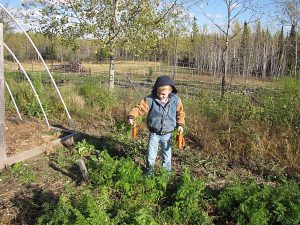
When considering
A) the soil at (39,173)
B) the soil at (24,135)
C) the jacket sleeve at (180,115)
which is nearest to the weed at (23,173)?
the soil at (39,173)

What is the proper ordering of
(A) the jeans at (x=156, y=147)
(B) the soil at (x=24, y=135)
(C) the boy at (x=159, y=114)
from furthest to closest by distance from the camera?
(B) the soil at (x=24, y=135), (A) the jeans at (x=156, y=147), (C) the boy at (x=159, y=114)

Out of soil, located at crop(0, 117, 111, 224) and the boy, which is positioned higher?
the boy

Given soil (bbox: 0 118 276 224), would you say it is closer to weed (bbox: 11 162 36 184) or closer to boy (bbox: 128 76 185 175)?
weed (bbox: 11 162 36 184)

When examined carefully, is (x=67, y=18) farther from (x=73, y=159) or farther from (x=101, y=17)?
(x=73, y=159)

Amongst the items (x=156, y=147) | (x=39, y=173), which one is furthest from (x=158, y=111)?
(x=39, y=173)

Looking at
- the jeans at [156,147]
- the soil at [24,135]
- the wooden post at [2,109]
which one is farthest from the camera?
the soil at [24,135]

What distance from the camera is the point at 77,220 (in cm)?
274

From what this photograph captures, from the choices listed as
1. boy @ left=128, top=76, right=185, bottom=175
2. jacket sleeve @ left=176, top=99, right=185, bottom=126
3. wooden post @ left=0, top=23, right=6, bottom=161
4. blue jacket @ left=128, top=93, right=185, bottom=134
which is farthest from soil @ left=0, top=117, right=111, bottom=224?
jacket sleeve @ left=176, top=99, right=185, bottom=126

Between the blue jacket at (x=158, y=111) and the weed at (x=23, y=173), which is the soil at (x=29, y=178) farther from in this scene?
the blue jacket at (x=158, y=111)

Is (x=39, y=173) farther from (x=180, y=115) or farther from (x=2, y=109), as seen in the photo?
(x=180, y=115)

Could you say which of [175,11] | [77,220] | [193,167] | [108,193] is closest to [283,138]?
[193,167]

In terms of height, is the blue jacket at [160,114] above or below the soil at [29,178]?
above

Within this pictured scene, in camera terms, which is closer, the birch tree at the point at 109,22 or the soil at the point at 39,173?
the soil at the point at 39,173

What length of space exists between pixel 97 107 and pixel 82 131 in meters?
1.57
